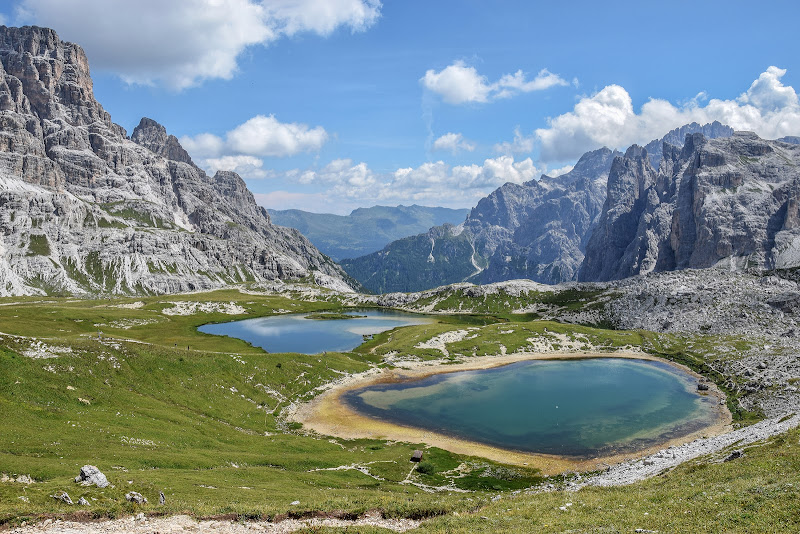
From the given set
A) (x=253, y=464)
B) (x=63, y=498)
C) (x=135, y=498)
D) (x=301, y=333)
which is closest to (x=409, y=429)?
(x=253, y=464)

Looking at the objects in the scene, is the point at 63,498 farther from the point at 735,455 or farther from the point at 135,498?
the point at 735,455

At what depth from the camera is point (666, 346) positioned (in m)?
132

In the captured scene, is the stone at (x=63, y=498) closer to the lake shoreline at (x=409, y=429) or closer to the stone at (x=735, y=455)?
the lake shoreline at (x=409, y=429)

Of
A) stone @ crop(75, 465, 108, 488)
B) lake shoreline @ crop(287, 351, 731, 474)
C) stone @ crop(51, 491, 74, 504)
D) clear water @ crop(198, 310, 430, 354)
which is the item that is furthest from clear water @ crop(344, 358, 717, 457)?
stone @ crop(51, 491, 74, 504)

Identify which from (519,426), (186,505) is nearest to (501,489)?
(519,426)

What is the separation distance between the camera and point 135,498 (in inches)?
1099

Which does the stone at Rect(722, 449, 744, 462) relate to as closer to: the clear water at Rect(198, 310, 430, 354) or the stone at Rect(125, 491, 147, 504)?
the stone at Rect(125, 491, 147, 504)

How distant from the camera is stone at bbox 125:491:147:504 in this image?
27.7 metres

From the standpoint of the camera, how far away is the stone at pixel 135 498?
2766 centimetres

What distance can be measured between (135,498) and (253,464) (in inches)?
845

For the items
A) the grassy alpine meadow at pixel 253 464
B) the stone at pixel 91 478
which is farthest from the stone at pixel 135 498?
the stone at pixel 91 478

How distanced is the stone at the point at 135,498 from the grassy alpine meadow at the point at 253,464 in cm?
39

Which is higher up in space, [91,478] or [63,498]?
[63,498]

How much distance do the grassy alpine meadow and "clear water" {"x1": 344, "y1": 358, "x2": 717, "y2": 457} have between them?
9.91m
